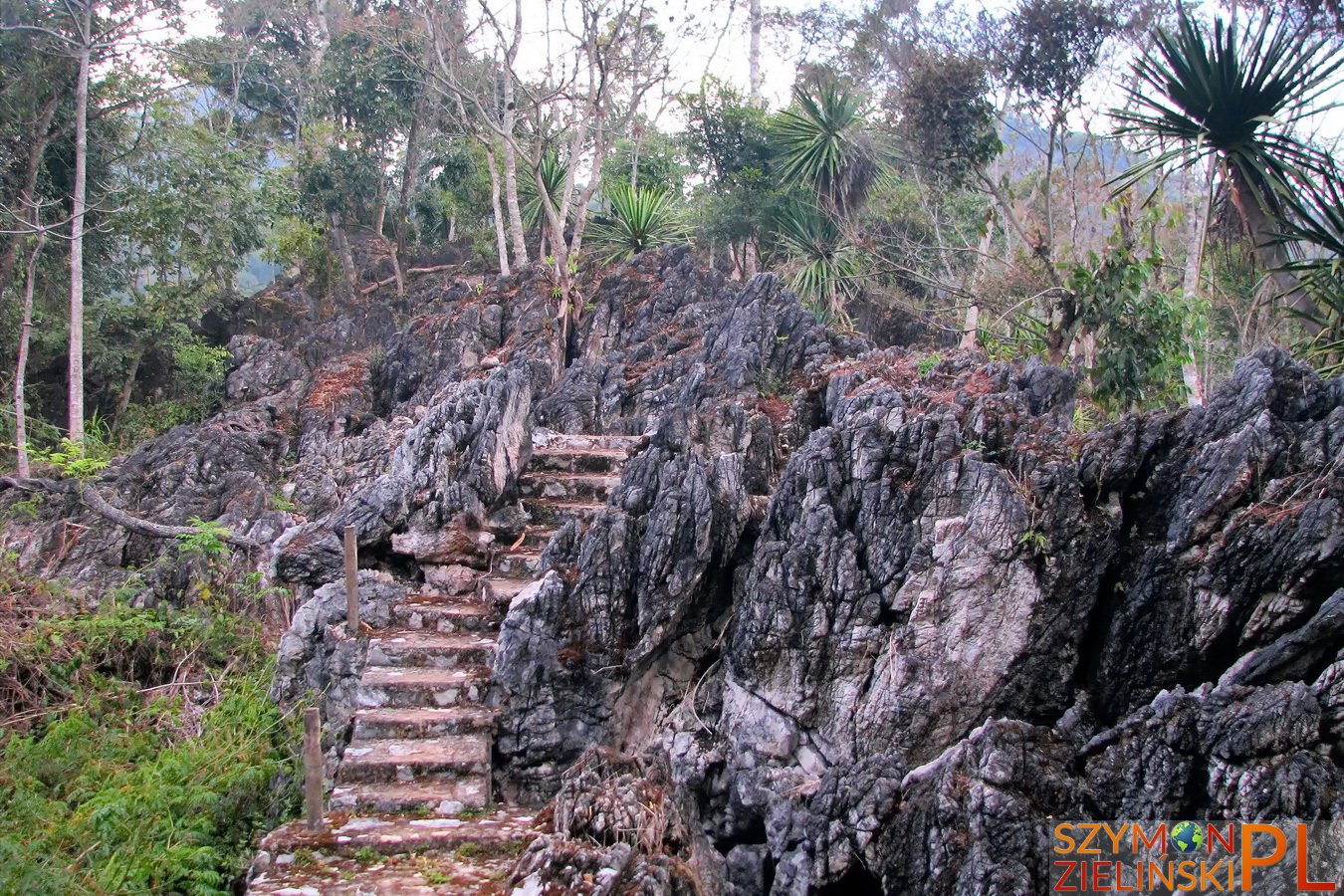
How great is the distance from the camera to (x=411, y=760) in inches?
264

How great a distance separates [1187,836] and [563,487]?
6.29 metres

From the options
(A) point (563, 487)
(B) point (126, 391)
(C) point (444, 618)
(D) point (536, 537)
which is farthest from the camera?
(B) point (126, 391)

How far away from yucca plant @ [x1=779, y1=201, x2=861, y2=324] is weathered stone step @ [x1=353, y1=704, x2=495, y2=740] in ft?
31.8

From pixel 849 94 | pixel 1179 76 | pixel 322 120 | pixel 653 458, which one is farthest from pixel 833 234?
pixel 322 120

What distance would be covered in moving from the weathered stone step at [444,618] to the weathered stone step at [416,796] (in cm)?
144

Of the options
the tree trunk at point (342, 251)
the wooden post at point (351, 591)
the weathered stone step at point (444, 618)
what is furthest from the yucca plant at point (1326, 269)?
the tree trunk at point (342, 251)

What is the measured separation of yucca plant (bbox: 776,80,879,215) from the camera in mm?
16094

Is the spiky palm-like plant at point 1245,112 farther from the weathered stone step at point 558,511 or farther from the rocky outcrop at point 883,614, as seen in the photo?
the weathered stone step at point 558,511

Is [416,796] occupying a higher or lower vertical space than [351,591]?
lower

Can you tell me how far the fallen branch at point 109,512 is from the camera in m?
10.6

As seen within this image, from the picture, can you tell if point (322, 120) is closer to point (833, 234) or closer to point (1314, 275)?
point (833, 234)

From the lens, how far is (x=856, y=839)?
17.0ft

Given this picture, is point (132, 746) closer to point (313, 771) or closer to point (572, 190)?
point (313, 771)

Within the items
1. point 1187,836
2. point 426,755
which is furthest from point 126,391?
point 1187,836
